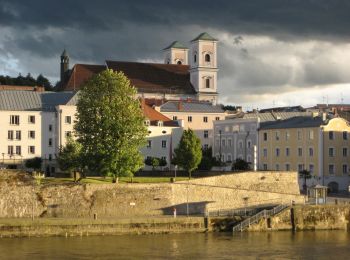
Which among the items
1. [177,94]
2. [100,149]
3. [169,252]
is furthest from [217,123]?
[169,252]

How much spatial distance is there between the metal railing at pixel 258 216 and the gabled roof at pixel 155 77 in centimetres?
7369

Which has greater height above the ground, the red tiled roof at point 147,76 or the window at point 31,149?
the red tiled roof at point 147,76

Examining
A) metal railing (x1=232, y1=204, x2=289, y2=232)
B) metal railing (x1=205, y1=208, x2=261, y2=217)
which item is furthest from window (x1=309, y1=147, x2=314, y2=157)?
metal railing (x1=232, y1=204, x2=289, y2=232)

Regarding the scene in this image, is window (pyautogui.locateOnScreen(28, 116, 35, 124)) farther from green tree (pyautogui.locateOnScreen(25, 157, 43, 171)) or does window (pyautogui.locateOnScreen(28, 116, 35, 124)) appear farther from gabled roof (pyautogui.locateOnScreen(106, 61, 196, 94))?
gabled roof (pyautogui.locateOnScreen(106, 61, 196, 94))

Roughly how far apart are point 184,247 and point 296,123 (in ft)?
151

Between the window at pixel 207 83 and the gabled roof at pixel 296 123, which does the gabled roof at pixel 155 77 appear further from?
the gabled roof at pixel 296 123

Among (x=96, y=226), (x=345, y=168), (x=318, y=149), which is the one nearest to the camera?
(x=96, y=226)

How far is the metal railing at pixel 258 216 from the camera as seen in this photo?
2589 inches

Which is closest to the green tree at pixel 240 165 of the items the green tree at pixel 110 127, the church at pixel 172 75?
the green tree at pixel 110 127

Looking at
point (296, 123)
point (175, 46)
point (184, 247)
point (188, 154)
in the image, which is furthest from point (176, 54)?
point (184, 247)

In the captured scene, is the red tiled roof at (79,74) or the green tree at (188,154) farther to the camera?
the red tiled roof at (79,74)

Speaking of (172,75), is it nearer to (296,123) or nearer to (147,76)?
(147,76)

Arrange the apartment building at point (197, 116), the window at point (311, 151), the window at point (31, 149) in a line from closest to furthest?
the window at point (31, 149) < the window at point (311, 151) < the apartment building at point (197, 116)

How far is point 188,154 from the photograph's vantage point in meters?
83.7
